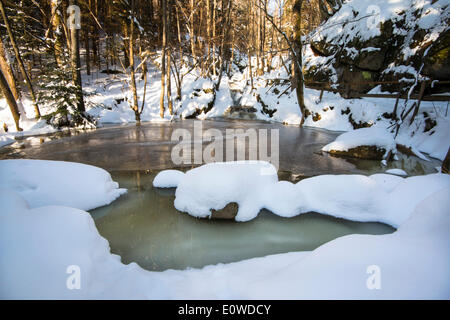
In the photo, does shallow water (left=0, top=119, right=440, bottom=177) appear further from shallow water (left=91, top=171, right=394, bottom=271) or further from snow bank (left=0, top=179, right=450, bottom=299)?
snow bank (left=0, top=179, right=450, bottom=299)

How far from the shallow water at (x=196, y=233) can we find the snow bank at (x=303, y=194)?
0.18 m

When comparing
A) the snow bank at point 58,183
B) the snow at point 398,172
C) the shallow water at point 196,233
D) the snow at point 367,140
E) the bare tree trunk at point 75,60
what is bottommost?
the shallow water at point 196,233

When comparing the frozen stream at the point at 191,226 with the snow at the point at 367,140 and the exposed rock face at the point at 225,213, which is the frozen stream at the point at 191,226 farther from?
the snow at the point at 367,140

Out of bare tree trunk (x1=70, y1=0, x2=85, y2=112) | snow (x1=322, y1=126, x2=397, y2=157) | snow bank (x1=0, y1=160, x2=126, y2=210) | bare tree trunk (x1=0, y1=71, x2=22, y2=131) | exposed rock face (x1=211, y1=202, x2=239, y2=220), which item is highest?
bare tree trunk (x1=70, y1=0, x2=85, y2=112)

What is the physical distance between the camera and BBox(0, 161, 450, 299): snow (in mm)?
1774

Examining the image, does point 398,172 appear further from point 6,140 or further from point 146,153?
point 6,140

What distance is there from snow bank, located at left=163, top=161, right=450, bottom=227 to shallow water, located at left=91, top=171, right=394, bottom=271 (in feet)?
0.60

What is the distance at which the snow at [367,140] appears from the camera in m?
7.27

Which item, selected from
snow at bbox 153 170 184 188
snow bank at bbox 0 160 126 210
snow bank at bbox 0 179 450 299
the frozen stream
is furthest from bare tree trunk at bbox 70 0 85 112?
snow bank at bbox 0 179 450 299

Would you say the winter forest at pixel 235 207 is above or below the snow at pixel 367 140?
below

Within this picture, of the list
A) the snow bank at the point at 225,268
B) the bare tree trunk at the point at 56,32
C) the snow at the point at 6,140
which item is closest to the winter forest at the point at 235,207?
the snow bank at the point at 225,268

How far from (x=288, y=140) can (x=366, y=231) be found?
6926 millimetres

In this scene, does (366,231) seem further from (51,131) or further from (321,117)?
(51,131)
